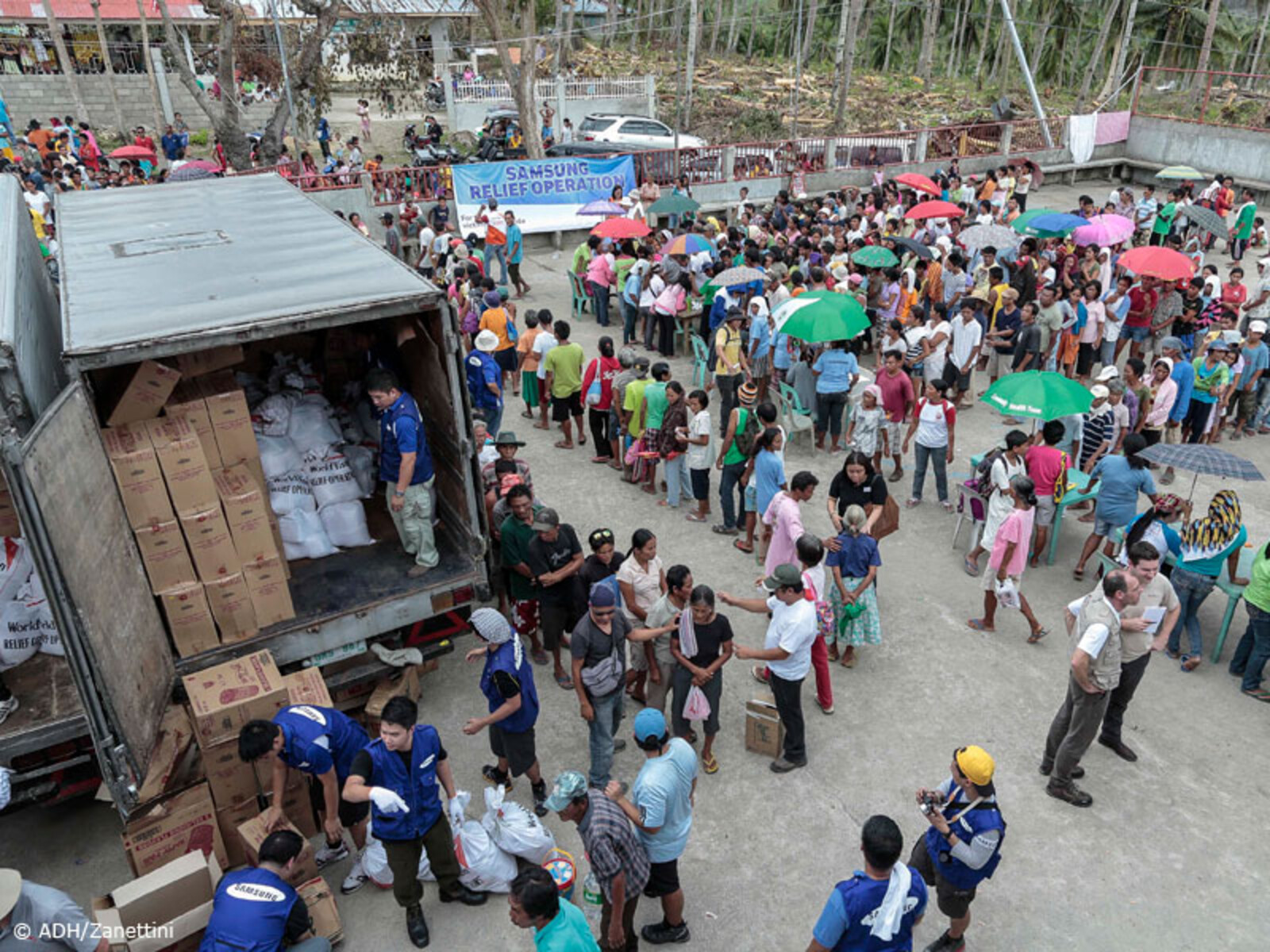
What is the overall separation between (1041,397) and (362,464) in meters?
5.56

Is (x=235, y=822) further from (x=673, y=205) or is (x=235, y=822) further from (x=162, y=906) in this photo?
(x=673, y=205)

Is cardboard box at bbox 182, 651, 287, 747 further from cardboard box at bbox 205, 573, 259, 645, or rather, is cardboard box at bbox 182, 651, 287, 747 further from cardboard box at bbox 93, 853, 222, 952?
cardboard box at bbox 93, 853, 222, 952

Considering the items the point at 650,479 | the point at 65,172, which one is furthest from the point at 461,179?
the point at 650,479

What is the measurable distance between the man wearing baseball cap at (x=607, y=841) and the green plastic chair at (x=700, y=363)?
25.2 ft

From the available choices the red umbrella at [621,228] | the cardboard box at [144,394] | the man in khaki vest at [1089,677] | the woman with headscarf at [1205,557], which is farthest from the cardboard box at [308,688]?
the red umbrella at [621,228]

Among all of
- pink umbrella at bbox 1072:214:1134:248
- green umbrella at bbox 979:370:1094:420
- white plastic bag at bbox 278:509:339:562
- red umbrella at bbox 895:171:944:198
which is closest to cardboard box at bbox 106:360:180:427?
white plastic bag at bbox 278:509:339:562

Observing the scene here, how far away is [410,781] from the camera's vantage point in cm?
429

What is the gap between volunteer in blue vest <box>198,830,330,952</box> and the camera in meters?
3.72

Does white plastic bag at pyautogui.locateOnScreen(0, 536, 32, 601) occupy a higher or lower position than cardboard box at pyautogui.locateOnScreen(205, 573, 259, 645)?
higher

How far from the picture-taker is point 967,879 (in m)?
4.14

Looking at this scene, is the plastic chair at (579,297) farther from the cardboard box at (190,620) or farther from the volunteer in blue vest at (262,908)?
the volunteer in blue vest at (262,908)

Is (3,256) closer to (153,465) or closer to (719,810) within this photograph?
(153,465)

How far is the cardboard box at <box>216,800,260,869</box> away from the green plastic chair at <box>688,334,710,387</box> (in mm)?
7524

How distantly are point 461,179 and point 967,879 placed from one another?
1621cm
